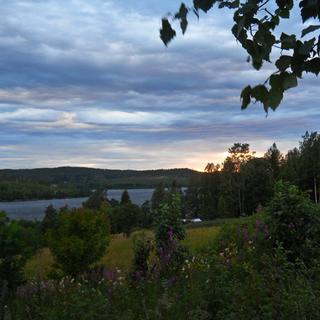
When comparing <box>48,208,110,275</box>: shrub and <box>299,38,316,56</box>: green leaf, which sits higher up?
<box>299,38,316,56</box>: green leaf

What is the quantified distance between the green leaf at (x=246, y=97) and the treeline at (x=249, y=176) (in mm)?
69997

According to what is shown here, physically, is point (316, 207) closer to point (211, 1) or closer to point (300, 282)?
point (300, 282)

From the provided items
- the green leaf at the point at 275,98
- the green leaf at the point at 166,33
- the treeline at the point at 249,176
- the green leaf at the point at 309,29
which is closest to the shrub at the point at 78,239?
the green leaf at the point at 166,33

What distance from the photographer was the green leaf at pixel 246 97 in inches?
71.9

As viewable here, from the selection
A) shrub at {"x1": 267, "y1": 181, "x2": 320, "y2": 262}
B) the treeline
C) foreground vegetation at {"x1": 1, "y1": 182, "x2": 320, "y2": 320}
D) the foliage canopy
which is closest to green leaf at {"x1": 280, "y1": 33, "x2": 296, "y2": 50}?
the foliage canopy

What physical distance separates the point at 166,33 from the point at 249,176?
263 feet

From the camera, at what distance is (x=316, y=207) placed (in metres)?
10.0

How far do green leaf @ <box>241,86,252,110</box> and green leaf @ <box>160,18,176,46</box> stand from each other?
0.32 meters

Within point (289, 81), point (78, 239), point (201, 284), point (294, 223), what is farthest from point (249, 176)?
point (289, 81)

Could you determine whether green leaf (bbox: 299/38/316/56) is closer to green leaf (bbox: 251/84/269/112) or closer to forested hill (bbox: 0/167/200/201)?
green leaf (bbox: 251/84/269/112)

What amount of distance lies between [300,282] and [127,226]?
43.5 meters

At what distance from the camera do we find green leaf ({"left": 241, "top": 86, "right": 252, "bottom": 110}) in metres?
1.83

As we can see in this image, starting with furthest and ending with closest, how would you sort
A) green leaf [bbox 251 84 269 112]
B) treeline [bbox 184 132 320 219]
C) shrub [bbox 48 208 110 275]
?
treeline [bbox 184 132 320 219] < shrub [bbox 48 208 110 275] < green leaf [bbox 251 84 269 112]

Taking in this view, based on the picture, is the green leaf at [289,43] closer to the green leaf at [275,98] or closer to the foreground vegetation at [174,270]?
the green leaf at [275,98]
